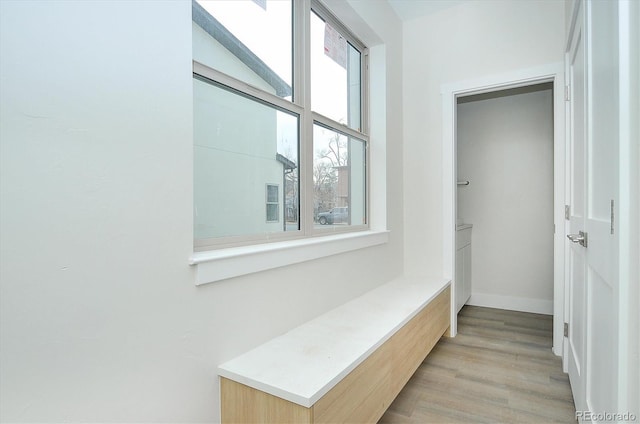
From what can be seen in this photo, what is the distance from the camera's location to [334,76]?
7.64ft

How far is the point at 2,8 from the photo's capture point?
2.47 ft

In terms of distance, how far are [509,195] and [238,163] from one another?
3200 mm

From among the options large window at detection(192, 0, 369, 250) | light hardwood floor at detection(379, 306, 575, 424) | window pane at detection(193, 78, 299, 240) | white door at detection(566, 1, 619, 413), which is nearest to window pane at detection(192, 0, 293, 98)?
large window at detection(192, 0, 369, 250)

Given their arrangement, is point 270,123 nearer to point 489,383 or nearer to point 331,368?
point 331,368

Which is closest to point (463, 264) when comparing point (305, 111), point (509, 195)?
point (509, 195)

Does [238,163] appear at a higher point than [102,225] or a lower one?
higher

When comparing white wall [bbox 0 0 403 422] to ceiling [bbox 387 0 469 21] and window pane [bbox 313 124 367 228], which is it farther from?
ceiling [bbox 387 0 469 21]

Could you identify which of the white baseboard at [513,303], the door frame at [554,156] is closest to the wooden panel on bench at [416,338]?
the door frame at [554,156]

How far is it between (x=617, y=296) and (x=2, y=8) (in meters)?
1.68

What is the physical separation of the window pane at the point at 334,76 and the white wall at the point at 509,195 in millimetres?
1778

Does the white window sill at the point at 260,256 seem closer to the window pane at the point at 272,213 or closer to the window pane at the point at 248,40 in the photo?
the window pane at the point at 272,213

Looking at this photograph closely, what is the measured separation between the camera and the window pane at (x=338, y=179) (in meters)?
2.11

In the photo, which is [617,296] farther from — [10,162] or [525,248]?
[525,248]

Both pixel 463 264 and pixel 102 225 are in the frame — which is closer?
pixel 102 225
